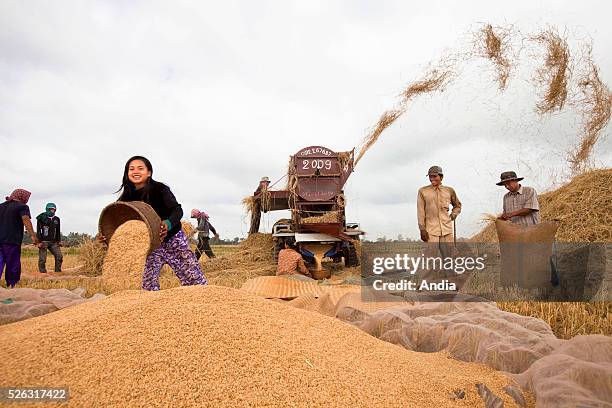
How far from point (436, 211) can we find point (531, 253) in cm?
109

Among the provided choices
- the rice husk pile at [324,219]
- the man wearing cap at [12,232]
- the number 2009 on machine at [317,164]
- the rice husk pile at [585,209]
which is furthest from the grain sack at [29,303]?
the rice husk pile at [585,209]

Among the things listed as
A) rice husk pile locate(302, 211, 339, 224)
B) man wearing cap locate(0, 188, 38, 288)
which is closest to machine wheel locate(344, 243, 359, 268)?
rice husk pile locate(302, 211, 339, 224)

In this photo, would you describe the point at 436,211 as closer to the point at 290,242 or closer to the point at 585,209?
the point at 585,209

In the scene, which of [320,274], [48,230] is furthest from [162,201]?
[48,230]

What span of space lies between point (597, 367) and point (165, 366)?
5.64 feet

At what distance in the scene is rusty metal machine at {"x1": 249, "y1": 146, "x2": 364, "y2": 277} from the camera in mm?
8219

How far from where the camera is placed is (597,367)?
1.69 metres

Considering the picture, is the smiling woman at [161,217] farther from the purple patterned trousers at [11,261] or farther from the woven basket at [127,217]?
the purple patterned trousers at [11,261]

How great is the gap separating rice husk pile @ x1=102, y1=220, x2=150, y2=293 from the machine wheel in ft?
18.8

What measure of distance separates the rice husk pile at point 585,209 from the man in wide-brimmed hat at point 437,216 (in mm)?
2274

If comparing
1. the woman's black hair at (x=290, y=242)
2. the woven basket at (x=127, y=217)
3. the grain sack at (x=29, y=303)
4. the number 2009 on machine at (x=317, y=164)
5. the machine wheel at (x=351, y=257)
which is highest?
the number 2009 on machine at (x=317, y=164)

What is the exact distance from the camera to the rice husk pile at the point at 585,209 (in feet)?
21.2

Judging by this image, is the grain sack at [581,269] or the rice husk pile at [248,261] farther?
the rice husk pile at [248,261]

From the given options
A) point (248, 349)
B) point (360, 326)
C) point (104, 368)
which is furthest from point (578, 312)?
point (104, 368)
